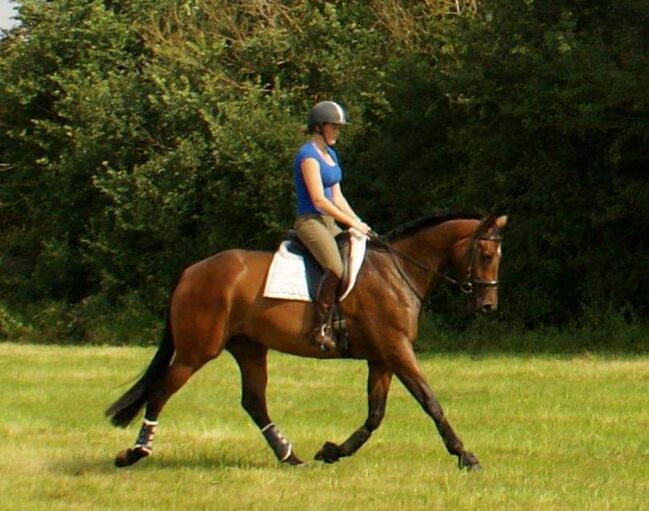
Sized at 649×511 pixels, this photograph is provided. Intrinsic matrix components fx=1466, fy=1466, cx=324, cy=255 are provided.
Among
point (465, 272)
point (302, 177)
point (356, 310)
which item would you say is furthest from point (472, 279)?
point (302, 177)

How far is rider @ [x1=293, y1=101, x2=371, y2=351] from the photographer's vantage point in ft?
37.9

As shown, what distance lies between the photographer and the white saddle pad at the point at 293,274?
11.7 meters

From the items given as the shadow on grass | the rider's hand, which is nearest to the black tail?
the shadow on grass

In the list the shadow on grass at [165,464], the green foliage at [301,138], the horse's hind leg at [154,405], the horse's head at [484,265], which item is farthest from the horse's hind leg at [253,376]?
the green foliage at [301,138]

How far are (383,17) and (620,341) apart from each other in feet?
42.2

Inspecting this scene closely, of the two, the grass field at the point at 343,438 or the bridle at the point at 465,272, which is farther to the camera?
the bridle at the point at 465,272

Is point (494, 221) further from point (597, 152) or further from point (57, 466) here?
point (597, 152)

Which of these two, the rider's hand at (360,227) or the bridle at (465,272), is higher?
the rider's hand at (360,227)

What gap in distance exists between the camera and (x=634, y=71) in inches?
988

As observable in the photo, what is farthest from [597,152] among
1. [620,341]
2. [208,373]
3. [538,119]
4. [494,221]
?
[494,221]

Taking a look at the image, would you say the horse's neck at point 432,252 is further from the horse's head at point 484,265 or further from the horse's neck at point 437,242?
the horse's head at point 484,265

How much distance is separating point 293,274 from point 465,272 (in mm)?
1373

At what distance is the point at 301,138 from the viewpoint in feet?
111

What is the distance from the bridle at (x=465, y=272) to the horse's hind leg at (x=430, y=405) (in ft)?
2.00
